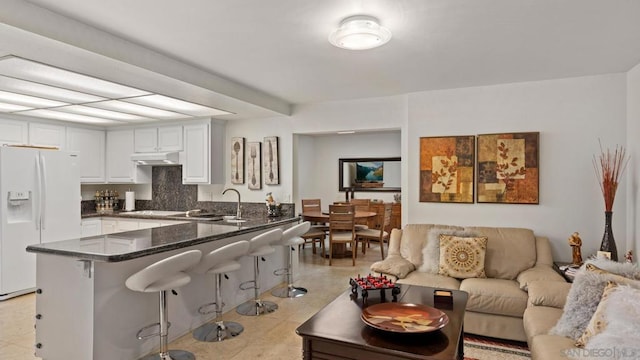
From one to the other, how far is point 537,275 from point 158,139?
17.4 ft

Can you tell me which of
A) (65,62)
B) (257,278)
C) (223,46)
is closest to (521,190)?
(257,278)

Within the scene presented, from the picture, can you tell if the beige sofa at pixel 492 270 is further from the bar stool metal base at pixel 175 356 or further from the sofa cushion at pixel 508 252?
the bar stool metal base at pixel 175 356

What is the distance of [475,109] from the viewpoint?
428 cm

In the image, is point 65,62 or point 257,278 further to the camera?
point 257,278

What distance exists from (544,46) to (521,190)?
166 centimetres

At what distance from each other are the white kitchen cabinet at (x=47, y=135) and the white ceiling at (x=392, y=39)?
10.1ft

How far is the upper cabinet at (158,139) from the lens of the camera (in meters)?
5.60

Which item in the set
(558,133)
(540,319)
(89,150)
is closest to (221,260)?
(540,319)

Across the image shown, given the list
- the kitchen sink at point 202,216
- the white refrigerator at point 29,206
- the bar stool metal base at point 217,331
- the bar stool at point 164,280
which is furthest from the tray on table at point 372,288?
the white refrigerator at point 29,206

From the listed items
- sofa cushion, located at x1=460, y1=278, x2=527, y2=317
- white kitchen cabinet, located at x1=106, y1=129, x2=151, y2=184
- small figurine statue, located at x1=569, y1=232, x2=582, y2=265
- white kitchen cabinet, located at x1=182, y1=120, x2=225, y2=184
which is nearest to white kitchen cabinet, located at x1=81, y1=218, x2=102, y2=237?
white kitchen cabinet, located at x1=106, y1=129, x2=151, y2=184

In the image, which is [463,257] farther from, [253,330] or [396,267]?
[253,330]

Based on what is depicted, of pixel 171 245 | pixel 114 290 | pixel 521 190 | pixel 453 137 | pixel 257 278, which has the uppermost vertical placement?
pixel 453 137

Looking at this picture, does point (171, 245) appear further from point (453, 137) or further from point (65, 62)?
point (453, 137)

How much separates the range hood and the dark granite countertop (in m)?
2.04
